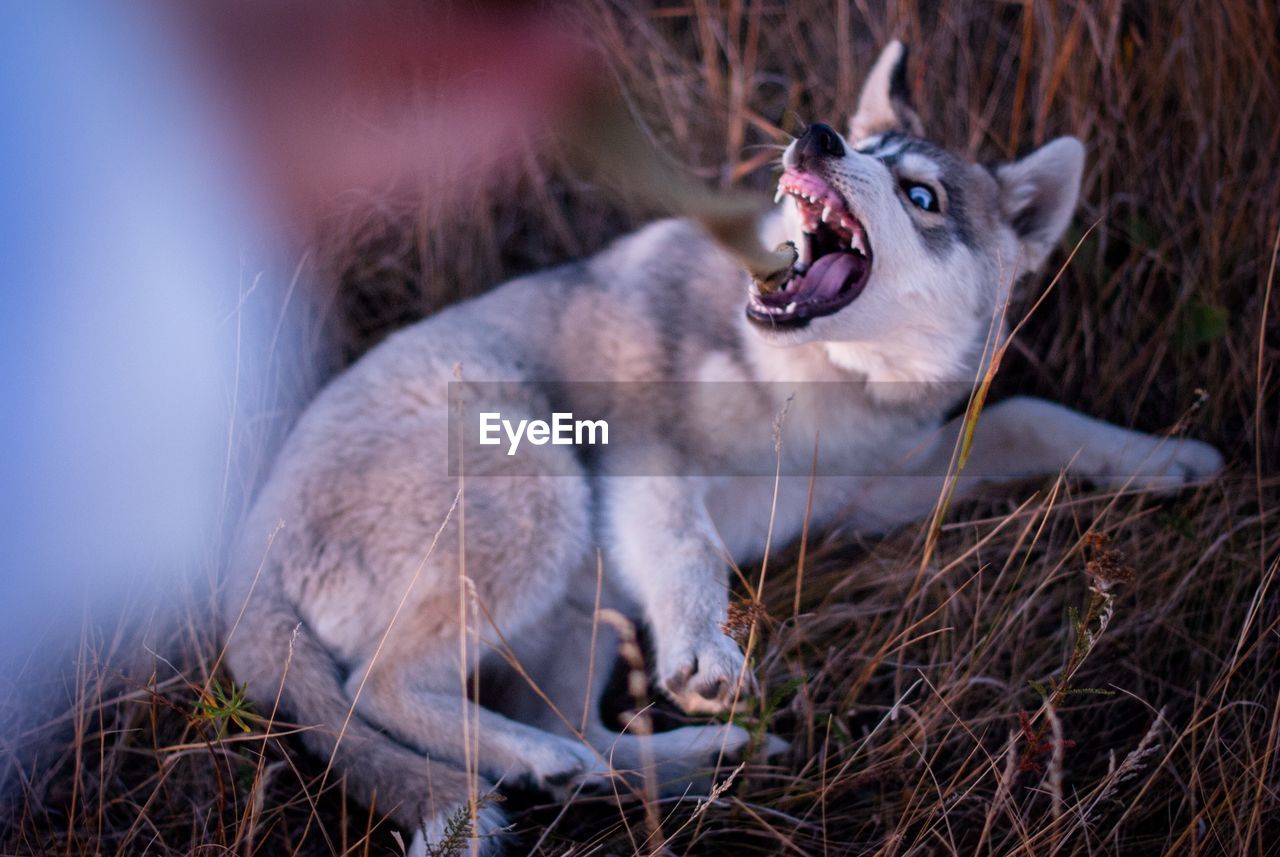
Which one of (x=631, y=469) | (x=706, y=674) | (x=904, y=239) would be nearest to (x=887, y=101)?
(x=904, y=239)

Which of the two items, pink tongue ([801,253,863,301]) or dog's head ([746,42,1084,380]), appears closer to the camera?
dog's head ([746,42,1084,380])

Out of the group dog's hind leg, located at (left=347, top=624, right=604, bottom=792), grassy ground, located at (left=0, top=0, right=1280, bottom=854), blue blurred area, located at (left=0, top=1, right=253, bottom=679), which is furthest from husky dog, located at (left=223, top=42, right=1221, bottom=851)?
blue blurred area, located at (left=0, top=1, right=253, bottom=679)

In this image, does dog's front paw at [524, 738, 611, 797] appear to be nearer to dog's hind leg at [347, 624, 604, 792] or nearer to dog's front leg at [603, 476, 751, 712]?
dog's hind leg at [347, 624, 604, 792]

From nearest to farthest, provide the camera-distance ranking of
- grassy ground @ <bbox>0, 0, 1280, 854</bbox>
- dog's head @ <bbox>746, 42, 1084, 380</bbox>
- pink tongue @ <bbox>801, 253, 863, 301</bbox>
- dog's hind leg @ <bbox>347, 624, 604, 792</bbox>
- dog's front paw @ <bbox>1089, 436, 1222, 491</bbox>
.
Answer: grassy ground @ <bbox>0, 0, 1280, 854</bbox> → dog's hind leg @ <bbox>347, 624, 604, 792</bbox> → dog's head @ <bbox>746, 42, 1084, 380</bbox> → pink tongue @ <bbox>801, 253, 863, 301</bbox> → dog's front paw @ <bbox>1089, 436, 1222, 491</bbox>

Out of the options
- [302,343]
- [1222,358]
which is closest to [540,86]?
[302,343]

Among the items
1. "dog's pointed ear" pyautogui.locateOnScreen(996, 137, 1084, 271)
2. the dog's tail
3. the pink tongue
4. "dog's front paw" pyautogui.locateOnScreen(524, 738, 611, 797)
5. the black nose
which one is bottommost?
"dog's front paw" pyautogui.locateOnScreen(524, 738, 611, 797)

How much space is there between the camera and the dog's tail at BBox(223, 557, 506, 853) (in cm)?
202

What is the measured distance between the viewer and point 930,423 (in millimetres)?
2857

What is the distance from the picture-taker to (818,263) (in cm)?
245

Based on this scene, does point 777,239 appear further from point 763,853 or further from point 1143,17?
point 1143,17

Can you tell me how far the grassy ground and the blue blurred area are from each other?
24 cm

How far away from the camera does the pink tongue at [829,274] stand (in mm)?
2418

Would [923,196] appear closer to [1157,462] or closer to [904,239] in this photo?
[904,239]

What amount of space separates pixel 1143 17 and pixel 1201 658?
247cm
